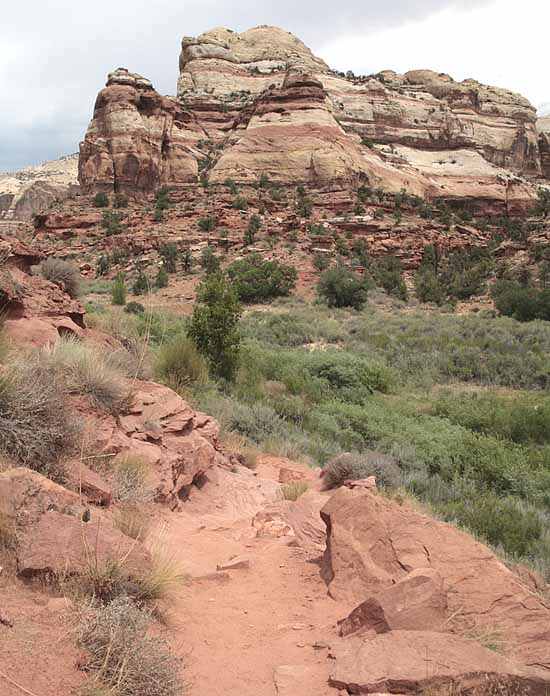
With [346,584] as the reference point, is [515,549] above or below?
below

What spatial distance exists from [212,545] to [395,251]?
1365 inches

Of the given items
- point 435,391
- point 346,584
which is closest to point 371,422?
point 435,391

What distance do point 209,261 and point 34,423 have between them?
28075 mm

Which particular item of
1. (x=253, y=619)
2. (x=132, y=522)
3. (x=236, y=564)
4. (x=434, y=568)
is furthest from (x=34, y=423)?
(x=434, y=568)

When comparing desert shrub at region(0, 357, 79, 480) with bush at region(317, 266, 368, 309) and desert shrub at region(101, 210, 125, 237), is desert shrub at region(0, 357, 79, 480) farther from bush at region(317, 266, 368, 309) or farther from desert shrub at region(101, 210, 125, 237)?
desert shrub at region(101, 210, 125, 237)

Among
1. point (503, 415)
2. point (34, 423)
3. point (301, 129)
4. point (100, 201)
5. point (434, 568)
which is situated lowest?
point (503, 415)

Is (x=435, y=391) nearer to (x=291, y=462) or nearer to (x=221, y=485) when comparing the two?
(x=291, y=462)

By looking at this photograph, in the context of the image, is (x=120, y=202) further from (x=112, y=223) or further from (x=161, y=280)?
(x=161, y=280)

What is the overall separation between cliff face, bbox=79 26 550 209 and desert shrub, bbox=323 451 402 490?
40.0 m

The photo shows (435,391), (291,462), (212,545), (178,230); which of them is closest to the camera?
(212,545)

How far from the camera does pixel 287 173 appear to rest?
150 feet

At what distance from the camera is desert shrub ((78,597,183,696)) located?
228cm

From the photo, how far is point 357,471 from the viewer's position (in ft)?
21.0

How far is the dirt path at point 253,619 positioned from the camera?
104 inches
